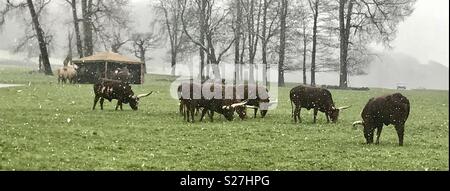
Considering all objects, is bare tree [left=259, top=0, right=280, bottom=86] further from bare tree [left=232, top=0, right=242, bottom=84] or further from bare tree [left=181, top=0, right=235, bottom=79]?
bare tree [left=181, top=0, right=235, bottom=79]

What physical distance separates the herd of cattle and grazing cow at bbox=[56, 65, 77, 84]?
20310 mm

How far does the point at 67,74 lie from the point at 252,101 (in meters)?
25.8

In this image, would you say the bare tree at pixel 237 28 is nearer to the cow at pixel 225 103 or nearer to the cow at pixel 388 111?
the cow at pixel 225 103

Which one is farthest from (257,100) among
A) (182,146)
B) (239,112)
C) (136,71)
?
(136,71)

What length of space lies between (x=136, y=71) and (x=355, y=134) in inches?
1314

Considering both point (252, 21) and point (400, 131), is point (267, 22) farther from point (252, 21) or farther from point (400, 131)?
point (400, 131)

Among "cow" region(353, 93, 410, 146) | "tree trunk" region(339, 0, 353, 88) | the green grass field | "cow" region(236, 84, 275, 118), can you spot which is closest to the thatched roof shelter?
"tree trunk" region(339, 0, 353, 88)

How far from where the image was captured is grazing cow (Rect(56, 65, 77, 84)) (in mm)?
46000

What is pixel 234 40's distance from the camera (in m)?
54.1

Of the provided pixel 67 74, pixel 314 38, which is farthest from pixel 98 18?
pixel 314 38

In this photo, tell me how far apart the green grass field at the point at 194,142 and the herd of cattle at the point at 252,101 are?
558 millimetres

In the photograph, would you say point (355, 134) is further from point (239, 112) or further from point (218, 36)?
point (218, 36)

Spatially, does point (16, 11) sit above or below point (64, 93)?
above

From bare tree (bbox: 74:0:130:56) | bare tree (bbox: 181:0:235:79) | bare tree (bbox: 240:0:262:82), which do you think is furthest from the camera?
bare tree (bbox: 240:0:262:82)
